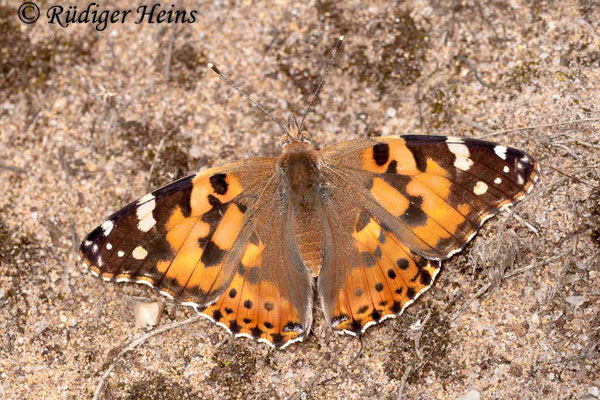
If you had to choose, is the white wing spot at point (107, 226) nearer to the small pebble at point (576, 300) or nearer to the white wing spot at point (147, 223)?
the white wing spot at point (147, 223)

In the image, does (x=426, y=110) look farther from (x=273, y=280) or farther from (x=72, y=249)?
(x=72, y=249)

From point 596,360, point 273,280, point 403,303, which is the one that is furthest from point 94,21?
point 596,360

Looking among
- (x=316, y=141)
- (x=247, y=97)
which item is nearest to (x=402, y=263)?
(x=316, y=141)

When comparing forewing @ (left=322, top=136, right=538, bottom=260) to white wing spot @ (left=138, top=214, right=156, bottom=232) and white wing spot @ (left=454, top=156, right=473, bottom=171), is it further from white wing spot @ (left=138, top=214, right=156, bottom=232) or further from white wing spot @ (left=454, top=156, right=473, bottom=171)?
white wing spot @ (left=138, top=214, right=156, bottom=232)

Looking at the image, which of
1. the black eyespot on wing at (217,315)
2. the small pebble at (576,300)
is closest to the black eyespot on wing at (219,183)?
the black eyespot on wing at (217,315)

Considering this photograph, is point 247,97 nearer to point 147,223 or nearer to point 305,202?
point 305,202

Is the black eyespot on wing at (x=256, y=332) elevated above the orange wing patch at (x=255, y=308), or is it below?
below

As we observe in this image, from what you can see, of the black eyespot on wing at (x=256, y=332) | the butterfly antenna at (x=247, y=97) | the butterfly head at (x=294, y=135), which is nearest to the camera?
the black eyespot on wing at (x=256, y=332)
